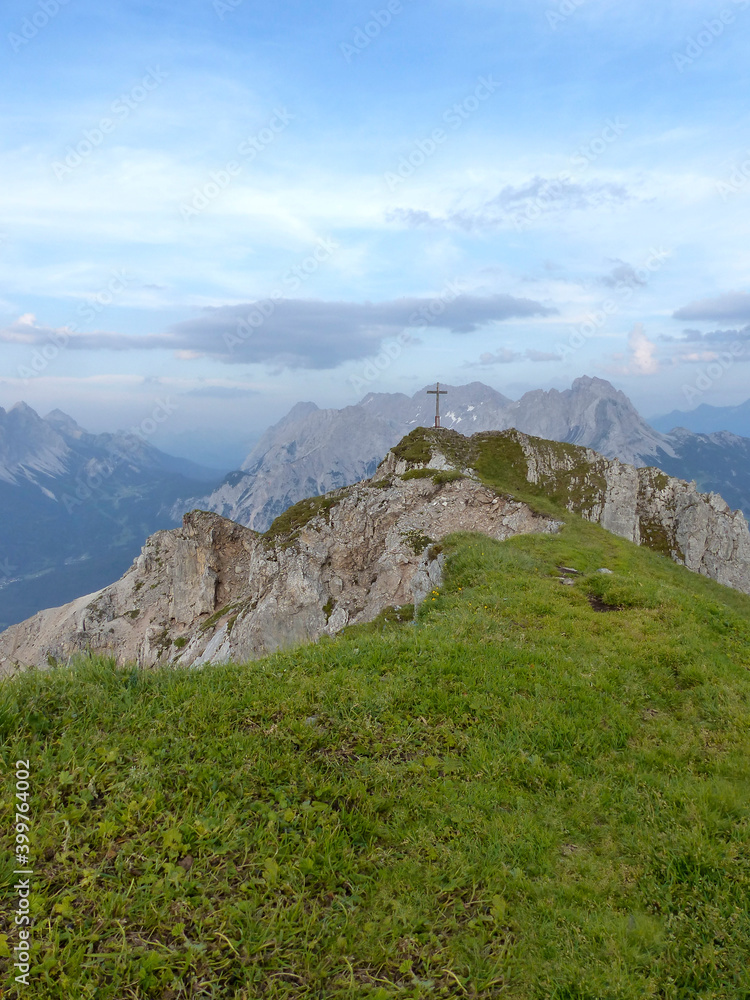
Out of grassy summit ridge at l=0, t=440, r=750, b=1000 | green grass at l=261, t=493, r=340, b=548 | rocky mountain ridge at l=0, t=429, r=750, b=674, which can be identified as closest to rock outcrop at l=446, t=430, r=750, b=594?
rocky mountain ridge at l=0, t=429, r=750, b=674

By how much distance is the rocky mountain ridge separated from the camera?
4712 cm

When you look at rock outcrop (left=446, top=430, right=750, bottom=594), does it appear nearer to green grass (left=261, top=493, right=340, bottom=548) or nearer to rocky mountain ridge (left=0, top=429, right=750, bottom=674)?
rocky mountain ridge (left=0, top=429, right=750, bottom=674)

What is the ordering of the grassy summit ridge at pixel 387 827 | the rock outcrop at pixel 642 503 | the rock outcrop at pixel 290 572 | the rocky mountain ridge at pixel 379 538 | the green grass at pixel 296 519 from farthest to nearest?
the rock outcrop at pixel 642 503 < the green grass at pixel 296 519 < the rocky mountain ridge at pixel 379 538 < the rock outcrop at pixel 290 572 < the grassy summit ridge at pixel 387 827

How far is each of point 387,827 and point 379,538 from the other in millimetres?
47853

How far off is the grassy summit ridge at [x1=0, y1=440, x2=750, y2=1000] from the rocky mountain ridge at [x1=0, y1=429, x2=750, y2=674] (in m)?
29.0

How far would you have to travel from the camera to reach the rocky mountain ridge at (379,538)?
4712cm

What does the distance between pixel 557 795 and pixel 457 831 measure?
5.74 feet

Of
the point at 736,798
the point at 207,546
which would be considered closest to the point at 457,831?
the point at 736,798

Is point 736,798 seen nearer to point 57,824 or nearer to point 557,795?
point 557,795

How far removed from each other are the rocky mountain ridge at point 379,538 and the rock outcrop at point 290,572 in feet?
0.55

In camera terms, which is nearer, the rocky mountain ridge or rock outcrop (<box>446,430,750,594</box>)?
the rocky mountain ridge

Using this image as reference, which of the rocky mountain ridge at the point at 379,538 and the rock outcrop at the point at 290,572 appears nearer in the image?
the rock outcrop at the point at 290,572

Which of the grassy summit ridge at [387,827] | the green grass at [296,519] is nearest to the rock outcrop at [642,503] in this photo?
the green grass at [296,519]

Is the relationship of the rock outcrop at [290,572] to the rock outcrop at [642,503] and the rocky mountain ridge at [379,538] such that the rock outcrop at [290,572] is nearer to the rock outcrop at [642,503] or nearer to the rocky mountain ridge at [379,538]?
the rocky mountain ridge at [379,538]
